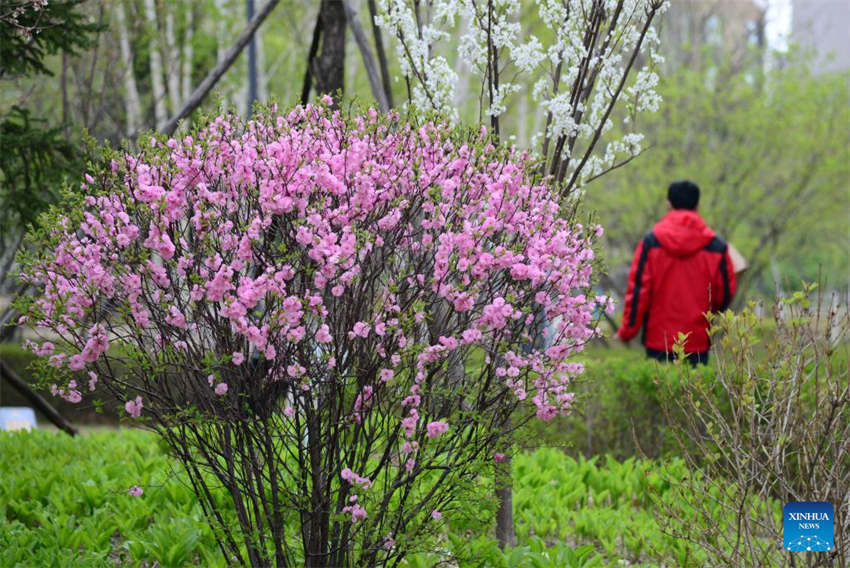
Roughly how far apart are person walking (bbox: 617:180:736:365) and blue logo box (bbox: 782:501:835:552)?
4.41 metres

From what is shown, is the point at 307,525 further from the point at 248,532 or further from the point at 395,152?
the point at 395,152

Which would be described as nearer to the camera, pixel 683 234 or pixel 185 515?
pixel 185 515

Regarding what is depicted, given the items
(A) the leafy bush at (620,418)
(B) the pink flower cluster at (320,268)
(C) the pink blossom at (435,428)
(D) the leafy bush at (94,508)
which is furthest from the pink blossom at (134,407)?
(A) the leafy bush at (620,418)

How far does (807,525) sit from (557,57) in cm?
269

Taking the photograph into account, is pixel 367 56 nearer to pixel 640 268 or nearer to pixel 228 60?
pixel 228 60

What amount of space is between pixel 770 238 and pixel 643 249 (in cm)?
1004

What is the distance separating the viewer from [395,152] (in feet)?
13.3

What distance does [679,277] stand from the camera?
26.4 feet

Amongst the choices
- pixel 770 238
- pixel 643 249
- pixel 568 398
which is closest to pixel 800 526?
pixel 568 398

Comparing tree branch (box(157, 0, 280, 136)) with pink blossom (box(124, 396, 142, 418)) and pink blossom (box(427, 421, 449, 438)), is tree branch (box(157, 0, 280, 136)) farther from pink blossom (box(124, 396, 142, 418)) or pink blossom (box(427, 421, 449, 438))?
pink blossom (box(427, 421, 449, 438))

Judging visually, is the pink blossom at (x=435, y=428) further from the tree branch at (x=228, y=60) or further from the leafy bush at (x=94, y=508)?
the tree branch at (x=228, y=60)

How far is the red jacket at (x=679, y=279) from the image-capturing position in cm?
803

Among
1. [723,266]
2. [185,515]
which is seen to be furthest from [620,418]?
[185,515]

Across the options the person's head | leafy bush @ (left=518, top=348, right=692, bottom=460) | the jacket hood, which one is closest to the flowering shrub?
leafy bush @ (left=518, top=348, right=692, bottom=460)
